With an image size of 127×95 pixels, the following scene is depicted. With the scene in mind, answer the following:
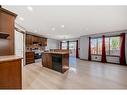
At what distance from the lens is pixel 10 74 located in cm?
185

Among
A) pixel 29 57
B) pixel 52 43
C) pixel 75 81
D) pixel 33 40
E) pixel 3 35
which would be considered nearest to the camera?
pixel 3 35

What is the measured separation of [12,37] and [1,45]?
37cm

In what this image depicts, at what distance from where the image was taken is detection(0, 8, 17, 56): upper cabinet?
2.38 meters

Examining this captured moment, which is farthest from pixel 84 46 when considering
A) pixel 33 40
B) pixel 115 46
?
pixel 33 40

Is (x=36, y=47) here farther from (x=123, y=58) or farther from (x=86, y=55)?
(x=123, y=58)

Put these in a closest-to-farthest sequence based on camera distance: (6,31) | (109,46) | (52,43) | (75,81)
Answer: (6,31) < (75,81) < (109,46) < (52,43)

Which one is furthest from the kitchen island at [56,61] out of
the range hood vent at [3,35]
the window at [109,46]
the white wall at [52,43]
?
the white wall at [52,43]

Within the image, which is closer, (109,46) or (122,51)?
(122,51)

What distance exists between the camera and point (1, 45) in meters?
2.38

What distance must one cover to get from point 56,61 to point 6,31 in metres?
2.96

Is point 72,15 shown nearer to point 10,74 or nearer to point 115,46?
point 10,74

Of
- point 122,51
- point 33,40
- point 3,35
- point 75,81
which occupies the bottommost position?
point 75,81
